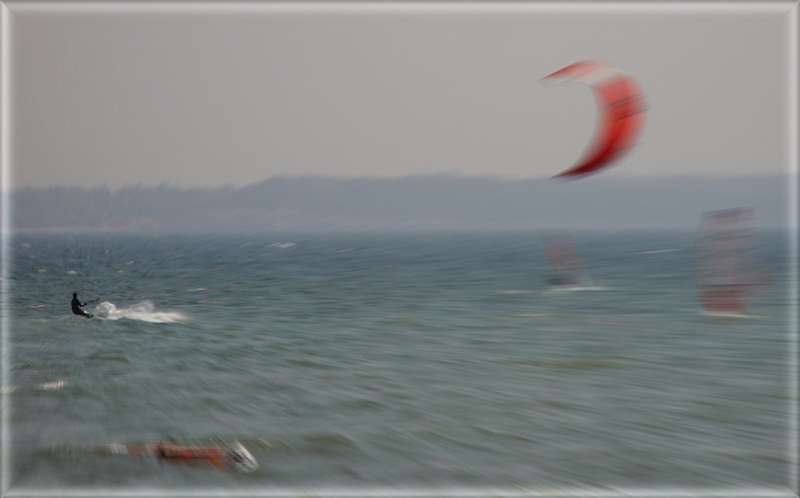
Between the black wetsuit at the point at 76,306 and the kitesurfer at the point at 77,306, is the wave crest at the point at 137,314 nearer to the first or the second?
the kitesurfer at the point at 77,306

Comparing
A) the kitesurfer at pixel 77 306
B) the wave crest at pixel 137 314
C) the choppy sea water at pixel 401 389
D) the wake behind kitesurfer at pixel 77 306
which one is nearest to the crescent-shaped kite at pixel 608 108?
the choppy sea water at pixel 401 389

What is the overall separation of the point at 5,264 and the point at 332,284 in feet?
46.0

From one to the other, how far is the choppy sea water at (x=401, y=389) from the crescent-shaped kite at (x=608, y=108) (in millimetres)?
2110

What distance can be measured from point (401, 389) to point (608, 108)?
10.3 feet

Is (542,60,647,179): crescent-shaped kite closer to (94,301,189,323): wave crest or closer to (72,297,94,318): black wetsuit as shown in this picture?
(72,297,94,318): black wetsuit

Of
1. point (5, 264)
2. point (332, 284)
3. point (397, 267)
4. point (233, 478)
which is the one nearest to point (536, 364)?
point (233, 478)

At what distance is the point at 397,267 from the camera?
81.7 ft

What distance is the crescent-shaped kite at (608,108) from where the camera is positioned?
20.1 ft

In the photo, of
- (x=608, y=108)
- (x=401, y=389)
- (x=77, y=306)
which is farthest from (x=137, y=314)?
(x=608, y=108)

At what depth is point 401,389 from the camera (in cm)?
633

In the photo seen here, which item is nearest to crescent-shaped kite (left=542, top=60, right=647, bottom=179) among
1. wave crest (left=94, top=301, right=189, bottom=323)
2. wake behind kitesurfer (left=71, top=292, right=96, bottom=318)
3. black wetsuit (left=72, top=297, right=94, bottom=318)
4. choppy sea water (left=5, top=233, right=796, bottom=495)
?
choppy sea water (left=5, top=233, right=796, bottom=495)

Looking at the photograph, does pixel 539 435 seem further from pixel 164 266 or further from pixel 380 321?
pixel 164 266

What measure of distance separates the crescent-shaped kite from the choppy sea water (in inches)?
83.1

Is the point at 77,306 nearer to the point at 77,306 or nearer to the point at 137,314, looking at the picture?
the point at 77,306
